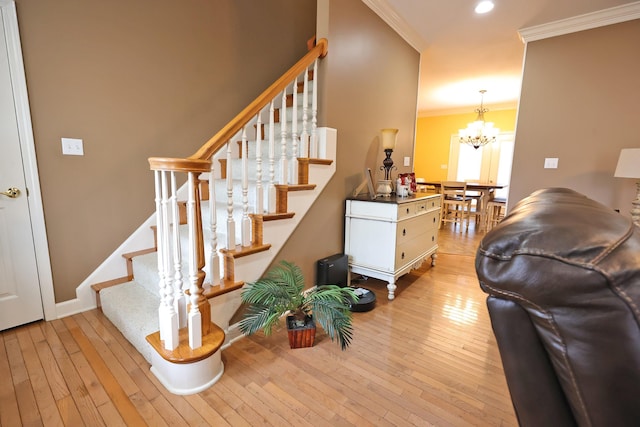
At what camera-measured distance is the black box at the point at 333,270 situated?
252 centimetres

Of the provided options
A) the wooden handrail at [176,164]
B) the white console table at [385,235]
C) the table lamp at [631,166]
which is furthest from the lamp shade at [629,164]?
the wooden handrail at [176,164]

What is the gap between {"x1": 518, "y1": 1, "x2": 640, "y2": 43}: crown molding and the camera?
2.80 metres

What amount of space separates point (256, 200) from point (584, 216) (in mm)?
1773

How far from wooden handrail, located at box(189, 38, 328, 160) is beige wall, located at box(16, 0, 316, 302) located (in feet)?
2.83

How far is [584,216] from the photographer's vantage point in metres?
0.52

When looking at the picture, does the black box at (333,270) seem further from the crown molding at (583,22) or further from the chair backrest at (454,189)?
the chair backrest at (454,189)

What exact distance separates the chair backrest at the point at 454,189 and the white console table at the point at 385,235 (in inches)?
106

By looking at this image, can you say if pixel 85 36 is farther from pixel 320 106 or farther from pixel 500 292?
pixel 500 292

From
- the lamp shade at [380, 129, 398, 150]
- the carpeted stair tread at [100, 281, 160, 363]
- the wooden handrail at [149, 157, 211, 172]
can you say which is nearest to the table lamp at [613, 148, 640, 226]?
the lamp shade at [380, 129, 398, 150]

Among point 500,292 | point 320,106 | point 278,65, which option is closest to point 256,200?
point 320,106

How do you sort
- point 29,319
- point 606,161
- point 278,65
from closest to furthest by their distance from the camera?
point 29,319, point 606,161, point 278,65

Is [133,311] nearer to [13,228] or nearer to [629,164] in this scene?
[13,228]

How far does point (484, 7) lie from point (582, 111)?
149 centimetres

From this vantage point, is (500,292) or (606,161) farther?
(606,161)
